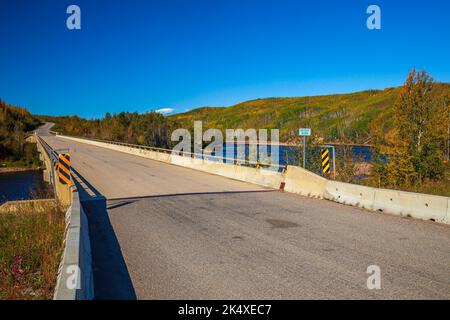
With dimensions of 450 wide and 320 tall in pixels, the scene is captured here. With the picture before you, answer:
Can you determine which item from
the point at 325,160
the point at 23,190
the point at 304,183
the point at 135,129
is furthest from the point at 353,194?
the point at 135,129

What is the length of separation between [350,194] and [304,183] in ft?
7.96

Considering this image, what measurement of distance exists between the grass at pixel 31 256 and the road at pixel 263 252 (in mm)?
710

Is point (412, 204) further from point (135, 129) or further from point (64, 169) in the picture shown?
point (135, 129)

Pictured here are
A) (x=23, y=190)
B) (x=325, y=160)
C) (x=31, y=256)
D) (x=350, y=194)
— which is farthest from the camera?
(x=23, y=190)

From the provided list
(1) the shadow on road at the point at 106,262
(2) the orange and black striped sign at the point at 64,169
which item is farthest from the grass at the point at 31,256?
(2) the orange and black striped sign at the point at 64,169

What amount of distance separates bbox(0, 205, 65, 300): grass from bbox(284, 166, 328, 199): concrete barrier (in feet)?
25.8

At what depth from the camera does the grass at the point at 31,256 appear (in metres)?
4.93

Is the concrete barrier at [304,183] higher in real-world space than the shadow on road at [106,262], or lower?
higher

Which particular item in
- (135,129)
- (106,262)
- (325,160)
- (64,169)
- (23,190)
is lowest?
(23,190)

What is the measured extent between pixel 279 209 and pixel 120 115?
5536 inches

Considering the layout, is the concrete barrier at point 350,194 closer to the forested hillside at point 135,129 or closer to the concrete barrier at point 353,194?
the concrete barrier at point 353,194

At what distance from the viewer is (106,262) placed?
6000mm

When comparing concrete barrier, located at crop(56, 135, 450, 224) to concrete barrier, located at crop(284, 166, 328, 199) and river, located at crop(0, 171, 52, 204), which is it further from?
river, located at crop(0, 171, 52, 204)
